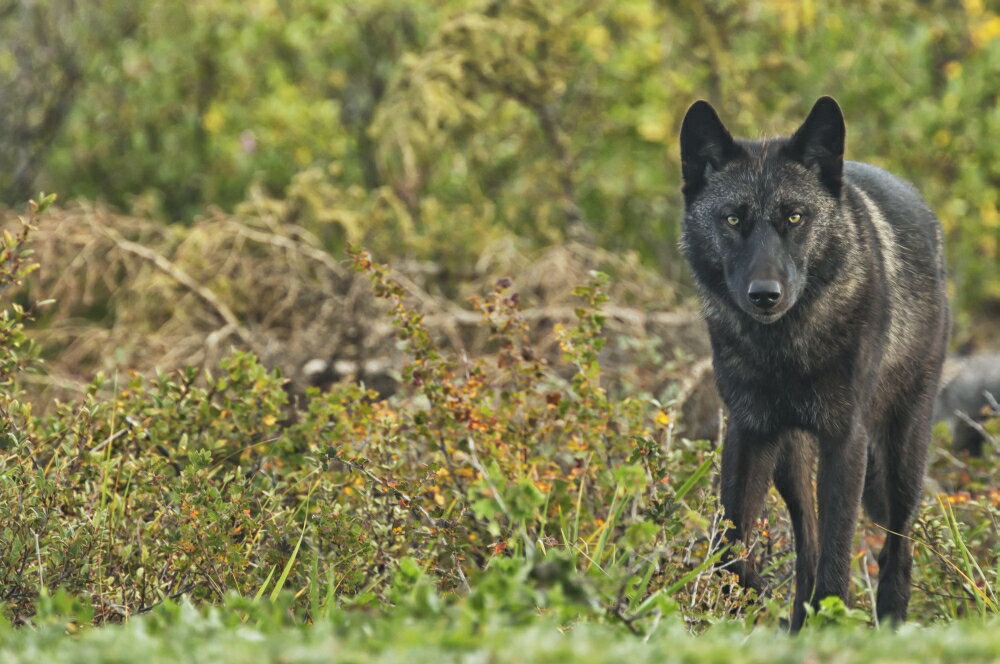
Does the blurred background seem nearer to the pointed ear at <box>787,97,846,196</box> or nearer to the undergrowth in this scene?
the undergrowth

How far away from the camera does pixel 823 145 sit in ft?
14.4

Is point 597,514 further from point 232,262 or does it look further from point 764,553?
point 232,262

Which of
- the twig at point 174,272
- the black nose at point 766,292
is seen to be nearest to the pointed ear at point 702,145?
the black nose at point 766,292

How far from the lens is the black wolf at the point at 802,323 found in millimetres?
4168

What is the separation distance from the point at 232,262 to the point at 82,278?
3.55 feet

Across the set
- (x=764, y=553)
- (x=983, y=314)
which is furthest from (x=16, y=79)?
(x=983, y=314)

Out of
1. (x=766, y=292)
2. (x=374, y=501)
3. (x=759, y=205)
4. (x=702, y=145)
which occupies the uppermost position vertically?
(x=702, y=145)

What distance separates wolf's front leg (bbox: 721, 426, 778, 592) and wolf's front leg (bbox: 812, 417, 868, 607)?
0.21 metres

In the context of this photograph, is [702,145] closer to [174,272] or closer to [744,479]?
[744,479]

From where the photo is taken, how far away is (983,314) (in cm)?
1240

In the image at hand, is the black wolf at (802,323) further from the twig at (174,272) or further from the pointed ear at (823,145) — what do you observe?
the twig at (174,272)

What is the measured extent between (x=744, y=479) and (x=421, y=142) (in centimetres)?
476

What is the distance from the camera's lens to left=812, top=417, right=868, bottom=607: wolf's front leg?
411 cm

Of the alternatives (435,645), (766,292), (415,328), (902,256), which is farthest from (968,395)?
(435,645)
